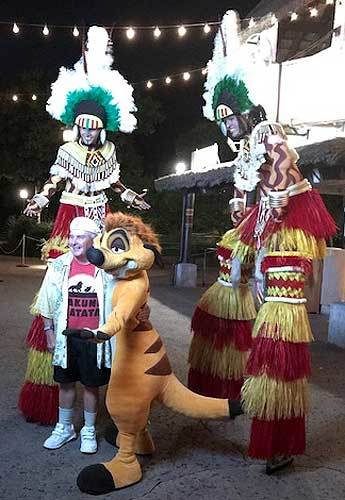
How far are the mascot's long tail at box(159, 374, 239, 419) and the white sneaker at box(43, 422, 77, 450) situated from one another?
2.39 feet

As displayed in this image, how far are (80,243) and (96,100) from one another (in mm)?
1100

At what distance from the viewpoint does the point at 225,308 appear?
3914 millimetres

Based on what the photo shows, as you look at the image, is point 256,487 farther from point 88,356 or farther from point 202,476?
point 88,356

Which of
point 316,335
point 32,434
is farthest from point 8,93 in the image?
point 32,434

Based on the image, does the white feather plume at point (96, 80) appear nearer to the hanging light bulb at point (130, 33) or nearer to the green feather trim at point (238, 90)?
the green feather trim at point (238, 90)

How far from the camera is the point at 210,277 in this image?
561 inches

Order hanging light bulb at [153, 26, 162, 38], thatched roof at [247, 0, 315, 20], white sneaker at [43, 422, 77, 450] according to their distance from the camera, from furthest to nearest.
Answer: thatched roof at [247, 0, 315, 20]
hanging light bulb at [153, 26, 162, 38]
white sneaker at [43, 422, 77, 450]

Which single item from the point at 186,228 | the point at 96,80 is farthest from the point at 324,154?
the point at 186,228

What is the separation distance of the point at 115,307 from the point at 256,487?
1.21m

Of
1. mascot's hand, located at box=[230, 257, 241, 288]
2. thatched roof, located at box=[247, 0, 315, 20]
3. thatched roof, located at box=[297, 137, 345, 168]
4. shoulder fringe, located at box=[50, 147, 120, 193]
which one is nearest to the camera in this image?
mascot's hand, located at box=[230, 257, 241, 288]

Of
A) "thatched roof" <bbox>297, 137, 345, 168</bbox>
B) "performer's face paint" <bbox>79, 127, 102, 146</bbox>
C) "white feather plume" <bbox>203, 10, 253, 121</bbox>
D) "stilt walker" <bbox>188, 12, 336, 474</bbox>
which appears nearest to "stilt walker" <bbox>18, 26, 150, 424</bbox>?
"performer's face paint" <bbox>79, 127, 102, 146</bbox>

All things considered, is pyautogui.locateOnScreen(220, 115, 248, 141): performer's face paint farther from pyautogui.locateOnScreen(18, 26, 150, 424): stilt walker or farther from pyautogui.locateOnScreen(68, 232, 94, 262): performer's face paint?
pyautogui.locateOnScreen(68, 232, 94, 262): performer's face paint

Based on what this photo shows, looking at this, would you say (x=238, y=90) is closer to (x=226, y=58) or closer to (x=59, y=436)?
(x=226, y=58)

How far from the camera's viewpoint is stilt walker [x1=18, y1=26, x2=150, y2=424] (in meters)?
3.83
